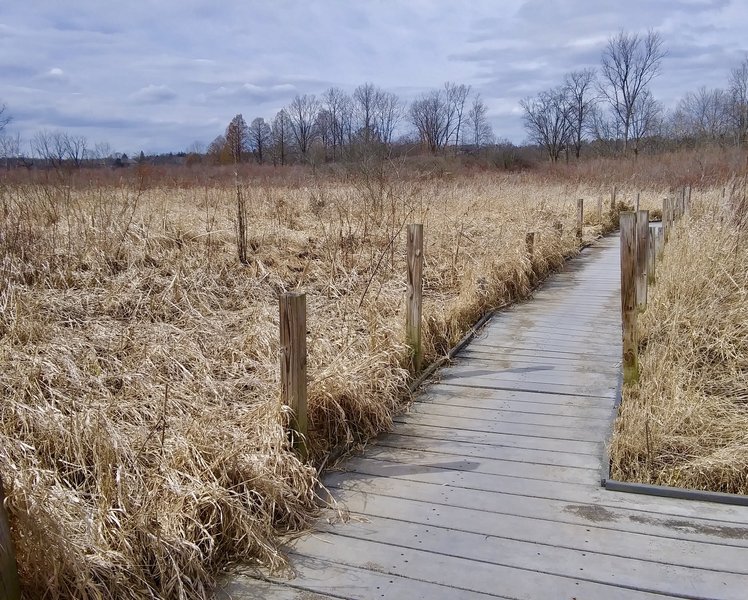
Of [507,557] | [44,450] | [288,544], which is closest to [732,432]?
[507,557]

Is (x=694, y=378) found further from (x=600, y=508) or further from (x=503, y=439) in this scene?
(x=600, y=508)

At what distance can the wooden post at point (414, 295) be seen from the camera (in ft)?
16.4

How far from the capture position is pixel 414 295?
5.04 m

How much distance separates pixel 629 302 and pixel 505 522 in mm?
2130

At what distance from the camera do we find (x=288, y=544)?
2795 millimetres

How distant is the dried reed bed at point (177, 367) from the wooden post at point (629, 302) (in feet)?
5.20

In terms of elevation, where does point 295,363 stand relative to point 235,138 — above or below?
below

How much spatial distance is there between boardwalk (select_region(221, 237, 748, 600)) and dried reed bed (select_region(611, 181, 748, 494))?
0.26 metres

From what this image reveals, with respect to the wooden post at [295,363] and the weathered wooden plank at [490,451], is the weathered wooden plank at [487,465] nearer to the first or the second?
the weathered wooden plank at [490,451]

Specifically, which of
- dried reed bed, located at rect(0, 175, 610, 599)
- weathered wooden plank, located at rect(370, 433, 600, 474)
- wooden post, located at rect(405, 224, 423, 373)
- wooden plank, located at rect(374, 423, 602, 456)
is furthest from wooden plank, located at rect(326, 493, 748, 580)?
wooden post, located at rect(405, 224, 423, 373)

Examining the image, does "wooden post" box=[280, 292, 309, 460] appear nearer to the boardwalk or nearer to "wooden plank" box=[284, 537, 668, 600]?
the boardwalk

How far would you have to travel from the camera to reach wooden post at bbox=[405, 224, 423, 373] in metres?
5.00

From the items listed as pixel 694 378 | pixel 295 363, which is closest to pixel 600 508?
pixel 295 363

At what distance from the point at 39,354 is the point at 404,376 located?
258cm
